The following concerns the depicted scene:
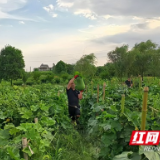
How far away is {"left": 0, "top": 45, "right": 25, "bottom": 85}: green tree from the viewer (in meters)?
36.2

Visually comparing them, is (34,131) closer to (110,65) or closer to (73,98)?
(73,98)

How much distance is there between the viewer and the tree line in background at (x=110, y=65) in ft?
108

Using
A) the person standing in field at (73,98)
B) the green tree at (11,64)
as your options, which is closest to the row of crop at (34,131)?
the person standing in field at (73,98)

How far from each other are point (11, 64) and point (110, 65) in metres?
16.3

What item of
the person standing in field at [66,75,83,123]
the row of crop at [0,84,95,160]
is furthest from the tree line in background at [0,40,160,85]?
the row of crop at [0,84,95,160]

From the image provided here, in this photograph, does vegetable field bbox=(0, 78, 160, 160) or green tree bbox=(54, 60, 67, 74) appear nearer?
vegetable field bbox=(0, 78, 160, 160)

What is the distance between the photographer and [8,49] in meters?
37.6

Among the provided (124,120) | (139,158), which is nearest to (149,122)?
(124,120)

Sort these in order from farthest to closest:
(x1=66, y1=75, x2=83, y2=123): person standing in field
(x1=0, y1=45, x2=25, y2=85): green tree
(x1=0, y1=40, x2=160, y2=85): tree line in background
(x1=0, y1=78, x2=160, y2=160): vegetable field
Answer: (x1=0, y1=45, x2=25, y2=85): green tree
(x1=0, y1=40, x2=160, y2=85): tree line in background
(x1=66, y1=75, x2=83, y2=123): person standing in field
(x1=0, y1=78, x2=160, y2=160): vegetable field

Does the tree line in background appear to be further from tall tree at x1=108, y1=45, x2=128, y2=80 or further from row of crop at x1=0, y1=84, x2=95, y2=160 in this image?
row of crop at x1=0, y1=84, x2=95, y2=160

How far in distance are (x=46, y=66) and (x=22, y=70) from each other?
66495 millimetres

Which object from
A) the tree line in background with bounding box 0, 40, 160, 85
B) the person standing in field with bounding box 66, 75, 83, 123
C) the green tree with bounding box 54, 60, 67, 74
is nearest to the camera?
the person standing in field with bounding box 66, 75, 83, 123

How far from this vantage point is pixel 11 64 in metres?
36.3

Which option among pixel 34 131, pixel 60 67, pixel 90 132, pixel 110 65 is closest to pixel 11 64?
pixel 110 65
